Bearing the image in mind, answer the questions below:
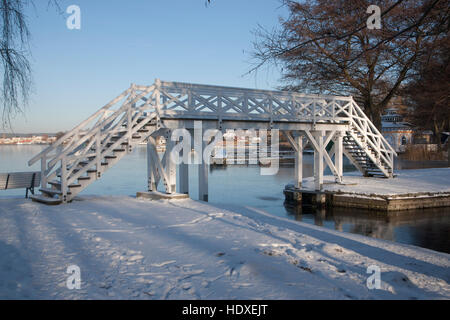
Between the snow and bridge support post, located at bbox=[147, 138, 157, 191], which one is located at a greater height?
bridge support post, located at bbox=[147, 138, 157, 191]

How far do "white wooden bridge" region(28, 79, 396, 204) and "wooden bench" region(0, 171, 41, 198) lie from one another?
33.2 inches

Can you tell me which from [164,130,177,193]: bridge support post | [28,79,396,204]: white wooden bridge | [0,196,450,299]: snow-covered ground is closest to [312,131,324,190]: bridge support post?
[28,79,396,204]: white wooden bridge

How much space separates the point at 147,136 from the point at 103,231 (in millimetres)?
5317

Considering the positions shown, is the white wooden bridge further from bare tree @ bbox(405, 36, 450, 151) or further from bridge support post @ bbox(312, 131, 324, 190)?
bare tree @ bbox(405, 36, 450, 151)

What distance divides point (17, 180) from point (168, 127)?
16.5ft

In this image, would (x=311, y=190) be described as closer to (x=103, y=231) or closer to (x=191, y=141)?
(x=191, y=141)

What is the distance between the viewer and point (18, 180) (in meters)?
12.9

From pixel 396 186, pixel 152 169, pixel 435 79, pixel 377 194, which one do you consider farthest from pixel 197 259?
pixel 435 79

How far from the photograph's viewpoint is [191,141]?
1388 cm

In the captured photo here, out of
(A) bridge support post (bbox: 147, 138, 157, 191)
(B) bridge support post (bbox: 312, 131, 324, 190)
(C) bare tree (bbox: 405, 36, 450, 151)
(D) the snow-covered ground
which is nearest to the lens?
(D) the snow-covered ground

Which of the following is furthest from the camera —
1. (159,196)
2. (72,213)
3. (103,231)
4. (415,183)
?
(415,183)

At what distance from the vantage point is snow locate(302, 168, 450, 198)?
54.1 ft
